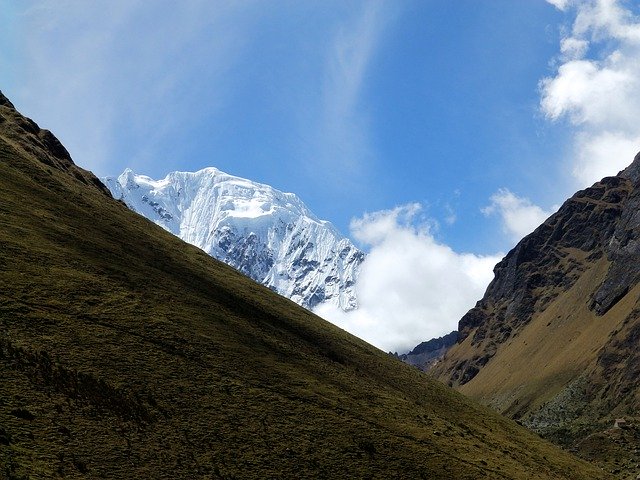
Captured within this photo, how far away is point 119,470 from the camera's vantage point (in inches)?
1563

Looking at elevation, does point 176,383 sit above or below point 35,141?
below

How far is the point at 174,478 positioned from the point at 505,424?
63.4 metres

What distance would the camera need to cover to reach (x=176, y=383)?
54.2 m

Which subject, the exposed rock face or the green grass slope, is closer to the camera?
the green grass slope

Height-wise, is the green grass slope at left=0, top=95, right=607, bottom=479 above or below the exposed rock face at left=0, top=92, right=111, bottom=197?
below

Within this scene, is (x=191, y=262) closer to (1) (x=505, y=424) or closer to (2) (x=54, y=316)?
(2) (x=54, y=316)

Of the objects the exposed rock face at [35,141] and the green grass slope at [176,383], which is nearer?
the green grass slope at [176,383]

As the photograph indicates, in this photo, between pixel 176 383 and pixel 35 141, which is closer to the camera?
pixel 176 383

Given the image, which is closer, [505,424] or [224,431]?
[224,431]

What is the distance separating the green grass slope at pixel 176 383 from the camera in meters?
43.0

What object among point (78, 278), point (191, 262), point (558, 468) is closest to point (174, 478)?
point (78, 278)

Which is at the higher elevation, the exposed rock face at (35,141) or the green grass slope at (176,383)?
the exposed rock face at (35,141)

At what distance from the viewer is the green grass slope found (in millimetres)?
43031

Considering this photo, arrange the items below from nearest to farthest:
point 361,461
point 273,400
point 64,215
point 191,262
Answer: point 361,461 < point 273,400 < point 64,215 < point 191,262
